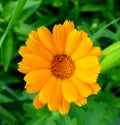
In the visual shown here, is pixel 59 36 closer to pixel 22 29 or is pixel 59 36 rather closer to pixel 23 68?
pixel 23 68

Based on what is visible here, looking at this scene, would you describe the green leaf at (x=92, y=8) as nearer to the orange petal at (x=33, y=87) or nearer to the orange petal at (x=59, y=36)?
the orange petal at (x=59, y=36)

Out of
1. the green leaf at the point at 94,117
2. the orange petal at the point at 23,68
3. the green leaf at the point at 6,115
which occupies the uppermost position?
the orange petal at the point at 23,68

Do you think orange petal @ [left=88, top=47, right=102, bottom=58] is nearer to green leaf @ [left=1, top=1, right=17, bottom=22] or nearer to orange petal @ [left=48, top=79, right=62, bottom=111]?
orange petal @ [left=48, top=79, right=62, bottom=111]

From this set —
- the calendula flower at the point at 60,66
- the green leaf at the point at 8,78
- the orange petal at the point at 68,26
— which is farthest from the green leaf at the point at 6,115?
the orange petal at the point at 68,26

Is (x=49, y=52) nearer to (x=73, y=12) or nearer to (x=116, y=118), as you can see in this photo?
(x=116, y=118)

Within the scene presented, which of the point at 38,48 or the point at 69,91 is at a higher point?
the point at 38,48

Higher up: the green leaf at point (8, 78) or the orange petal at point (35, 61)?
the orange petal at point (35, 61)

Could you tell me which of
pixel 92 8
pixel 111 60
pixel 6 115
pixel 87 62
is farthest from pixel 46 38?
pixel 92 8
